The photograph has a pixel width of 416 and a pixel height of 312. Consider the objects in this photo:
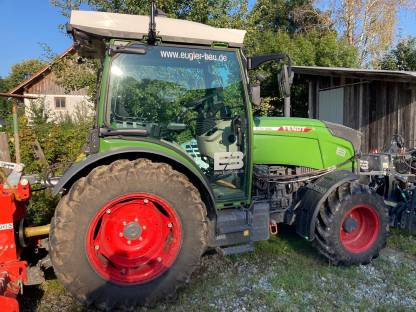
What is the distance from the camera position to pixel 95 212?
9.99 feet

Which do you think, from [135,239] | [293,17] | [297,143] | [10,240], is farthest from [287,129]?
[293,17]

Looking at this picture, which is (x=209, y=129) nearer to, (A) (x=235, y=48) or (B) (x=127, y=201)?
(A) (x=235, y=48)

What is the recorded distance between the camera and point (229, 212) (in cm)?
380

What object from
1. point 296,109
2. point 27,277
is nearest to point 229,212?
point 27,277

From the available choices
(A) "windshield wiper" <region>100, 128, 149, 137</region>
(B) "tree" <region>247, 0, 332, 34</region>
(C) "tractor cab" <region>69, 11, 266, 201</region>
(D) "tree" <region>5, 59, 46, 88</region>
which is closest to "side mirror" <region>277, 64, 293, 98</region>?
(C) "tractor cab" <region>69, 11, 266, 201</region>

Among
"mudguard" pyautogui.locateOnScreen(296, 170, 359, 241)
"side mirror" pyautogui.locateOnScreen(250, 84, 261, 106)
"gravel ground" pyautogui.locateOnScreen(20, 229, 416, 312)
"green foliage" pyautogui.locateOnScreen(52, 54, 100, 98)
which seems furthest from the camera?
"green foliage" pyautogui.locateOnScreen(52, 54, 100, 98)

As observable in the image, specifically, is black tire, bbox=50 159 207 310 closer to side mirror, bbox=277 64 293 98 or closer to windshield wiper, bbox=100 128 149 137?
windshield wiper, bbox=100 128 149 137

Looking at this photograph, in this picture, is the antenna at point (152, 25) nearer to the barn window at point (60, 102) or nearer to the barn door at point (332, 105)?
the barn door at point (332, 105)

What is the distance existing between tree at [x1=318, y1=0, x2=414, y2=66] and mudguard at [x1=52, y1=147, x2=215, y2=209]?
19.1 m

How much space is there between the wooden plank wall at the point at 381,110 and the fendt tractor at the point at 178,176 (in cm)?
658

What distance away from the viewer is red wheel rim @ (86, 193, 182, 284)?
318 centimetres

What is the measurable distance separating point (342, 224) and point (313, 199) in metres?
0.44

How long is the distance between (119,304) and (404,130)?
960 centimetres

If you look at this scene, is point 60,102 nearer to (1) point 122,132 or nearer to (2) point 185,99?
(2) point 185,99
